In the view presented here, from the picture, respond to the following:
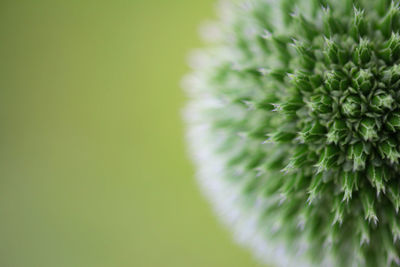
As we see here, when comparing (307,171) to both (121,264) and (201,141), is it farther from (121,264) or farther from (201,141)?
(121,264)

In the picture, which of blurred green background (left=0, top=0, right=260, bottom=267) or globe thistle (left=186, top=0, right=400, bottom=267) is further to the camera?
blurred green background (left=0, top=0, right=260, bottom=267)

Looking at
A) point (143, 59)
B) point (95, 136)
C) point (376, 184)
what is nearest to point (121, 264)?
point (95, 136)

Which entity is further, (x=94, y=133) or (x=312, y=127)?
(x=94, y=133)

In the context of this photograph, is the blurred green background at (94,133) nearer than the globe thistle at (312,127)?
No

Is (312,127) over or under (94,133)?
under
